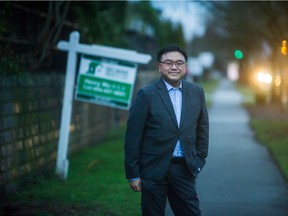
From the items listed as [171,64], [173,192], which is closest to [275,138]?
[173,192]

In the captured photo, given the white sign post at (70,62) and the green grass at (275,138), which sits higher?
the white sign post at (70,62)

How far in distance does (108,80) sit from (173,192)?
177 inches

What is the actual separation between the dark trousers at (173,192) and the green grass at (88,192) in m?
2.12

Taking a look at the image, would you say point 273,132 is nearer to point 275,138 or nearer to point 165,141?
point 275,138

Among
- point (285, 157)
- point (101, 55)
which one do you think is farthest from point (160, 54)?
point (285, 157)

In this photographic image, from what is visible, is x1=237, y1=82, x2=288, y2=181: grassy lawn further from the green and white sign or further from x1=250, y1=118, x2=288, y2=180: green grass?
the green and white sign

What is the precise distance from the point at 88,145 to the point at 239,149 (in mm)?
3446

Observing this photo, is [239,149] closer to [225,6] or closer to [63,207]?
[63,207]

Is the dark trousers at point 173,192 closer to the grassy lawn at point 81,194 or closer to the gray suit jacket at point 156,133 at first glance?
the gray suit jacket at point 156,133

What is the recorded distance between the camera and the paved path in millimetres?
7457

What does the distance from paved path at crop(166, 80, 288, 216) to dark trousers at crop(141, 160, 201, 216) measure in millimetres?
2252

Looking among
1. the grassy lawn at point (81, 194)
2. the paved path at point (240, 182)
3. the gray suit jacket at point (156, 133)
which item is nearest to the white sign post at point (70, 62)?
the grassy lawn at point (81, 194)

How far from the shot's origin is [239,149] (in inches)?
525

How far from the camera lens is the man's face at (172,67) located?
4887 millimetres
